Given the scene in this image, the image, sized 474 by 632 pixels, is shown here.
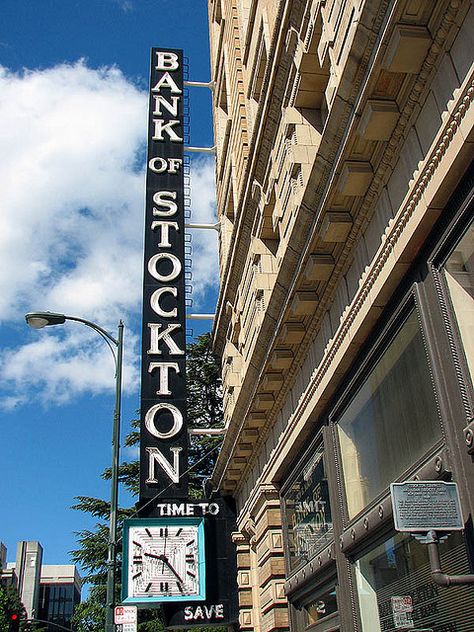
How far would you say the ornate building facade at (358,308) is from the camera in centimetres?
734

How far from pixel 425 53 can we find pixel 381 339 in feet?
11.8

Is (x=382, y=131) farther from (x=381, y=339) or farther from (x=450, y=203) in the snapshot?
(x=381, y=339)

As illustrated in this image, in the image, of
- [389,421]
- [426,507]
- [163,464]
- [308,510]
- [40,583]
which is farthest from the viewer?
[40,583]

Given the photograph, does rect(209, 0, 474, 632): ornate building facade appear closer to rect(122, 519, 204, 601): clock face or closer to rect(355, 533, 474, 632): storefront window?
rect(355, 533, 474, 632): storefront window

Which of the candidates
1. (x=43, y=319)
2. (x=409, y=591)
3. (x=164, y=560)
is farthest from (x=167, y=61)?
(x=409, y=591)

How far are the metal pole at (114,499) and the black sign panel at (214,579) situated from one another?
2.47 meters

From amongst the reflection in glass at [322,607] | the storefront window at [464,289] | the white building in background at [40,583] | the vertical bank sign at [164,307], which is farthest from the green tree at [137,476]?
the white building in background at [40,583]

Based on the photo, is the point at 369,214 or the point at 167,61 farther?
the point at 167,61

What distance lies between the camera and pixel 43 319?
17.2 meters

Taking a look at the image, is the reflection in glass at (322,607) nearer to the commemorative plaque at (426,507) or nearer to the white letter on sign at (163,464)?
the commemorative plaque at (426,507)

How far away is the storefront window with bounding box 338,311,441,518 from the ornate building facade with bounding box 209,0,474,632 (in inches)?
1.3

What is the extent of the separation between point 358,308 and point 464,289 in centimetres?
250

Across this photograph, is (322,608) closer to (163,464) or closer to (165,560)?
(165,560)

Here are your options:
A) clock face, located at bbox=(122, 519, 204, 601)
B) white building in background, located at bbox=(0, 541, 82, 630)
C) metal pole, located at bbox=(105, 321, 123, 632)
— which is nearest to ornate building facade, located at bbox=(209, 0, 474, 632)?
clock face, located at bbox=(122, 519, 204, 601)
